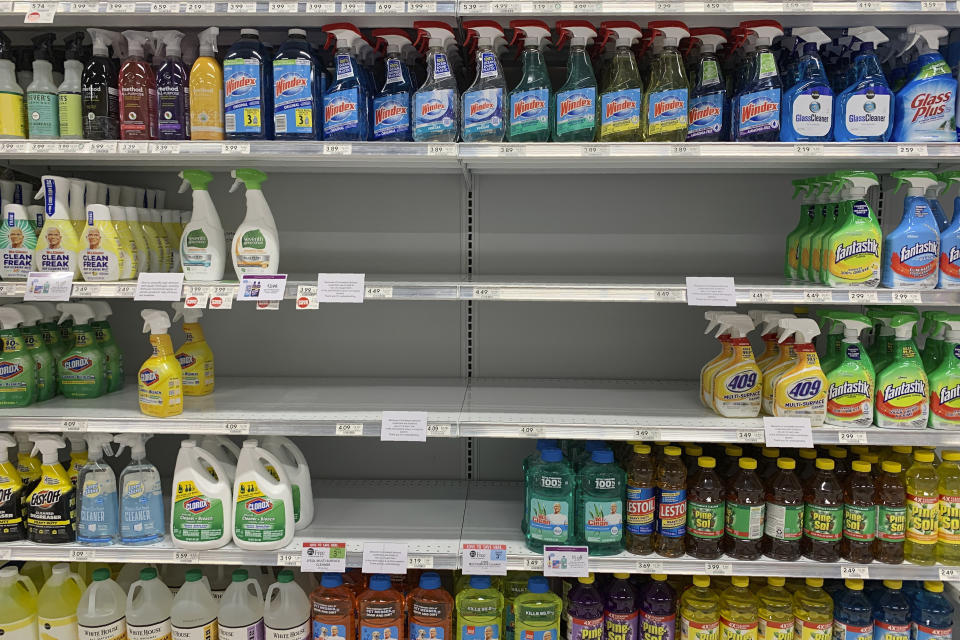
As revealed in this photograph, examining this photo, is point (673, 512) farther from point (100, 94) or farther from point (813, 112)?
point (100, 94)

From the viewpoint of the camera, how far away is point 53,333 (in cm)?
220

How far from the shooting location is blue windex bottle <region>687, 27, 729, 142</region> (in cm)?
186

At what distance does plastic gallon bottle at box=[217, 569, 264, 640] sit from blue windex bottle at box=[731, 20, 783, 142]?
2.08m

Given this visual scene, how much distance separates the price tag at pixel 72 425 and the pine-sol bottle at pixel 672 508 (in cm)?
179

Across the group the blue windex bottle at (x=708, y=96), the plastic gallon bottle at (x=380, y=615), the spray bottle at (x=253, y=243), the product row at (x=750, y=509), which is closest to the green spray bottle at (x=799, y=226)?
the blue windex bottle at (x=708, y=96)

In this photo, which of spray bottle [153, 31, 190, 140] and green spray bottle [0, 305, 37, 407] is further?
green spray bottle [0, 305, 37, 407]

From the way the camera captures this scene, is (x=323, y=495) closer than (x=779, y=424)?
No

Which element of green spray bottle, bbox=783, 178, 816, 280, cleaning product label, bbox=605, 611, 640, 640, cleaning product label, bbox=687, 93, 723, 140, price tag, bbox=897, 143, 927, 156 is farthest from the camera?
green spray bottle, bbox=783, 178, 816, 280

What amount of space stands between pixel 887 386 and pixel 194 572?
7.26 ft

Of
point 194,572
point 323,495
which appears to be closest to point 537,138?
point 323,495

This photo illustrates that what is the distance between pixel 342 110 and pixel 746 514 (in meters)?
1.73

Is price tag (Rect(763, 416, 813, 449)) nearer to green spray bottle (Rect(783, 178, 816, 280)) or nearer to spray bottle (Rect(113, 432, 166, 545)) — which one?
green spray bottle (Rect(783, 178, 816, 280))

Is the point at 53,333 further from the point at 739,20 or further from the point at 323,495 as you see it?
the point at 739,20

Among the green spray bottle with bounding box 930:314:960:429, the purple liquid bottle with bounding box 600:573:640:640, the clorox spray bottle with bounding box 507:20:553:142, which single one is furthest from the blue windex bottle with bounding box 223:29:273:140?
the green spray bottle with bounding box 930:314:960:429
